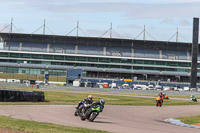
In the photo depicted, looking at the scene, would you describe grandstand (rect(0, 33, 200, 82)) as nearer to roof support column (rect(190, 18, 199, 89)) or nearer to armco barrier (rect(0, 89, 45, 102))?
roof support column (rect(190, 18, 199, 89))

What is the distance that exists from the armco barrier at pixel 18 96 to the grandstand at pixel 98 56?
312 ft

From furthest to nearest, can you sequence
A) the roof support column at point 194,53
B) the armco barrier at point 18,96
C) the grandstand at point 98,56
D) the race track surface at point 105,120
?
the grandstand at point 98,56, the roof support column at point 194,53, the armco barrier at point 18,96, the race track surface at point 105,120

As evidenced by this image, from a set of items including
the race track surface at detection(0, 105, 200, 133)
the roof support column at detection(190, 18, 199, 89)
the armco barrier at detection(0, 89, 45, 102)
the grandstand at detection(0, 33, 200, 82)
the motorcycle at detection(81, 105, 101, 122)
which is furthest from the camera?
the grandstand at detection(0, 33, 200, 82)

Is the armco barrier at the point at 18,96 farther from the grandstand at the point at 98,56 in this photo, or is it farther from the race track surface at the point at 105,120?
the grandstand at the point at 98,56

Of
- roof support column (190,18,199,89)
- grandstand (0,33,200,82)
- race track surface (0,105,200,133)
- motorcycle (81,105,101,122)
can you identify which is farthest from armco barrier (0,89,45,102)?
grandstand (0,33,200,82)

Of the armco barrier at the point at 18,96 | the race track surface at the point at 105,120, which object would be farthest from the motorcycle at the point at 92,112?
the armco barrier at the point at 18,96

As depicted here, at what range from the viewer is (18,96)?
36.9m

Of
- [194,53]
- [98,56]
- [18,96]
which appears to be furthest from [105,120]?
[98,56]

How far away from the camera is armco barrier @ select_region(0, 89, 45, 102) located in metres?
35.5

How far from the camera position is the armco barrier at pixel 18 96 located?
35.5 meters

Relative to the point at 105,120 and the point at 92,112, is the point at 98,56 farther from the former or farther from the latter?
the point at 92,112

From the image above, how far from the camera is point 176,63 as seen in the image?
139 metres

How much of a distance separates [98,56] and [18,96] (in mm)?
100889

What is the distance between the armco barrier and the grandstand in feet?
312
